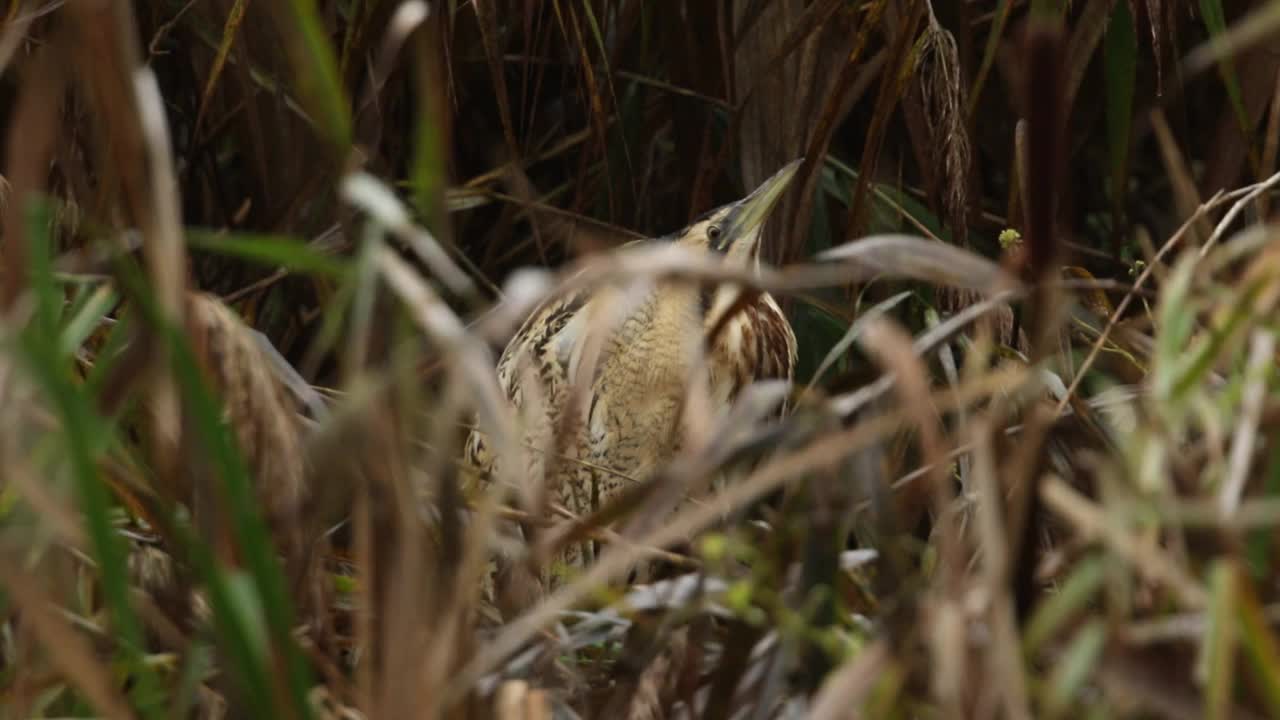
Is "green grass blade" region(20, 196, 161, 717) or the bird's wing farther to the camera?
the bird's wing

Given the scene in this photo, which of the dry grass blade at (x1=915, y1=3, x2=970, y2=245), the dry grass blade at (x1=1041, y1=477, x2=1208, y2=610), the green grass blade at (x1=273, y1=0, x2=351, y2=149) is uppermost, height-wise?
the green grass blade at (x1=273, y1=0, x2=351, y2=149)

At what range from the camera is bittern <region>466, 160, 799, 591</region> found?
5.42ft

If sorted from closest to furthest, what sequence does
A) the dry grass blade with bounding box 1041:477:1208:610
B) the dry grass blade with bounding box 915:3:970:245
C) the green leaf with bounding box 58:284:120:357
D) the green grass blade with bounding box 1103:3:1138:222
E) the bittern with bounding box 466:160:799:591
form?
the dry grass blade with bounding box 1041:477:1208:610 → the green leaf with bounding box 58:284:120:357 → the dry grass blade with bounding box 915:3:970:245 → the bittern with bounding box 466:160:799:591 → the green grass blade with bounding box 1103:3:1138:222

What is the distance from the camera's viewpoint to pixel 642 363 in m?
1.70

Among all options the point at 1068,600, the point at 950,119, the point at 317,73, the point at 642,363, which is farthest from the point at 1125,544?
the point at 642,363

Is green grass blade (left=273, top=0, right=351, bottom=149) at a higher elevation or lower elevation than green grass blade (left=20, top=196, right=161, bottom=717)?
higher

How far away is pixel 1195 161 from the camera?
2410mm

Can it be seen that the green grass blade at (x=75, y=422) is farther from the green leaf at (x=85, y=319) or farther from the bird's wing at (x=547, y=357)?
the bird's wing at (x=547, y=357)

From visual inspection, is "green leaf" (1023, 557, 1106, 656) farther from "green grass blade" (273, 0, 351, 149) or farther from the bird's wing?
the bird's wing

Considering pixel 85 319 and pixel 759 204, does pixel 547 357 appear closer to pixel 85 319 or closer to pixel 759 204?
pixel 759 204

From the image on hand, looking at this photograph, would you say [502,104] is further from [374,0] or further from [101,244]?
[101,244]

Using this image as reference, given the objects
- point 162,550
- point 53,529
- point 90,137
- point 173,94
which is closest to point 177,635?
point 53,529

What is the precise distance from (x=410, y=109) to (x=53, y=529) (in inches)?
57.4

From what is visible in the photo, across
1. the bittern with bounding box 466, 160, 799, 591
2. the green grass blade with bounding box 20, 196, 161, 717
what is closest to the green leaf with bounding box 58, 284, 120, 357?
the green grass blade with bounding box 20, 196, 161, 717
